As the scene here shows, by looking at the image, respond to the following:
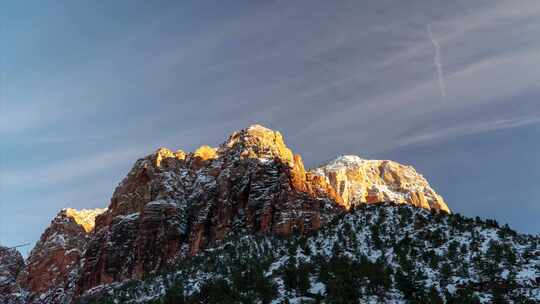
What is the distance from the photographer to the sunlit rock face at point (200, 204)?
149m

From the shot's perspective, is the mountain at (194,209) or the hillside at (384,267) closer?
the hillside at (384,267)

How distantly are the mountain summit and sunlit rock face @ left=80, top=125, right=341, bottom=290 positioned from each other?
1.02ft

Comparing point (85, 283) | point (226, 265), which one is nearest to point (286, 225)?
point (226, 265)

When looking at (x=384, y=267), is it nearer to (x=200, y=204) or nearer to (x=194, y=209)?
(x=200, y=204)

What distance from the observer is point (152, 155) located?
199375 millimetres

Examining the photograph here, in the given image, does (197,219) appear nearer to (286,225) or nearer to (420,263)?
(286,225)

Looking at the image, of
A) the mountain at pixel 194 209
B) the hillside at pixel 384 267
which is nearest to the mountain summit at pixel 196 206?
the mountain at pixel 194 209

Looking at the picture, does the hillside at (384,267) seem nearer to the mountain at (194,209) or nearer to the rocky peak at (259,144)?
the mountain at (194,209)

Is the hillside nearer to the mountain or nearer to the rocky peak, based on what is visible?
the mountain

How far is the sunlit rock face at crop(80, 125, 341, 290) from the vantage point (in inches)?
5861

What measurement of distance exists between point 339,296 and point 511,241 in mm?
23279

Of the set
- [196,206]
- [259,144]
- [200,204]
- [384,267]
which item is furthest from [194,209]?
[384,267]

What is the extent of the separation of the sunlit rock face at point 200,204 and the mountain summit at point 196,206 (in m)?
0.31

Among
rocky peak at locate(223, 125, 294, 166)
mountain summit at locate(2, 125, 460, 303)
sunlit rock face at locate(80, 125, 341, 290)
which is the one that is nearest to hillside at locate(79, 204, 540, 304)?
mountain summit at locate(2, 125, 460, 303)
